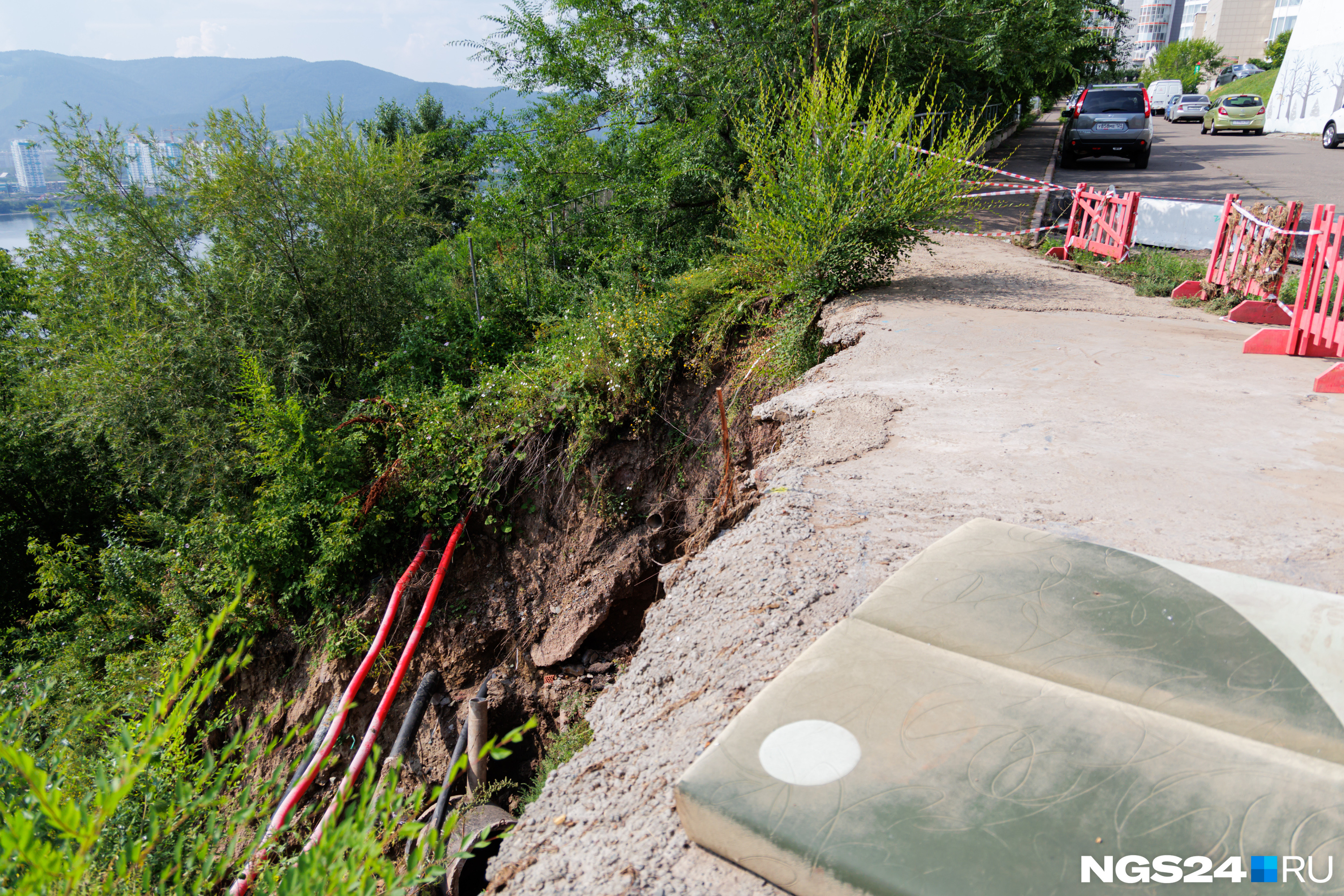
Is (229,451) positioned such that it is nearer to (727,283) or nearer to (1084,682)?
(727,283)

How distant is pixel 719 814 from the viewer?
1.72 metres

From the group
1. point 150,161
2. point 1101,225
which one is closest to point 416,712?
point 150,161

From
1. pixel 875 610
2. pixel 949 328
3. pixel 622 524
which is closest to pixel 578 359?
pixel 622 524

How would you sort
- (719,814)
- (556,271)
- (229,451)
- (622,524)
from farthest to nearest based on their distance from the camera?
(556,271) → (229,451) → (622,524) → (719,814)

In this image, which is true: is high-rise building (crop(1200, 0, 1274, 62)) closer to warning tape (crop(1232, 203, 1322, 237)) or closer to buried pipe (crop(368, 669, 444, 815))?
warning tape (crop(1232, 203, 1322, 237))

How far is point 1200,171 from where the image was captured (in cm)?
1764

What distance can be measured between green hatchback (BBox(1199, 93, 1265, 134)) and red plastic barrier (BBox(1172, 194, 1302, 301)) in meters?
26.9

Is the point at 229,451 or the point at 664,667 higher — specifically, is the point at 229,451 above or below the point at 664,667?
below

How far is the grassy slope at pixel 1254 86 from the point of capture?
42688mm

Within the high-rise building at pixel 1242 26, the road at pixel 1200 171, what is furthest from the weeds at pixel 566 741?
the high-rise building at pixel 1242 26

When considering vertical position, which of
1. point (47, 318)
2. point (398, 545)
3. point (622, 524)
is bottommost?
point (398, 545)

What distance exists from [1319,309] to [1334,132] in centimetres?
2417

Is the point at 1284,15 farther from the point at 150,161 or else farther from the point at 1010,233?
the point at 150,161

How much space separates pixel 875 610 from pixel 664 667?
96cm
